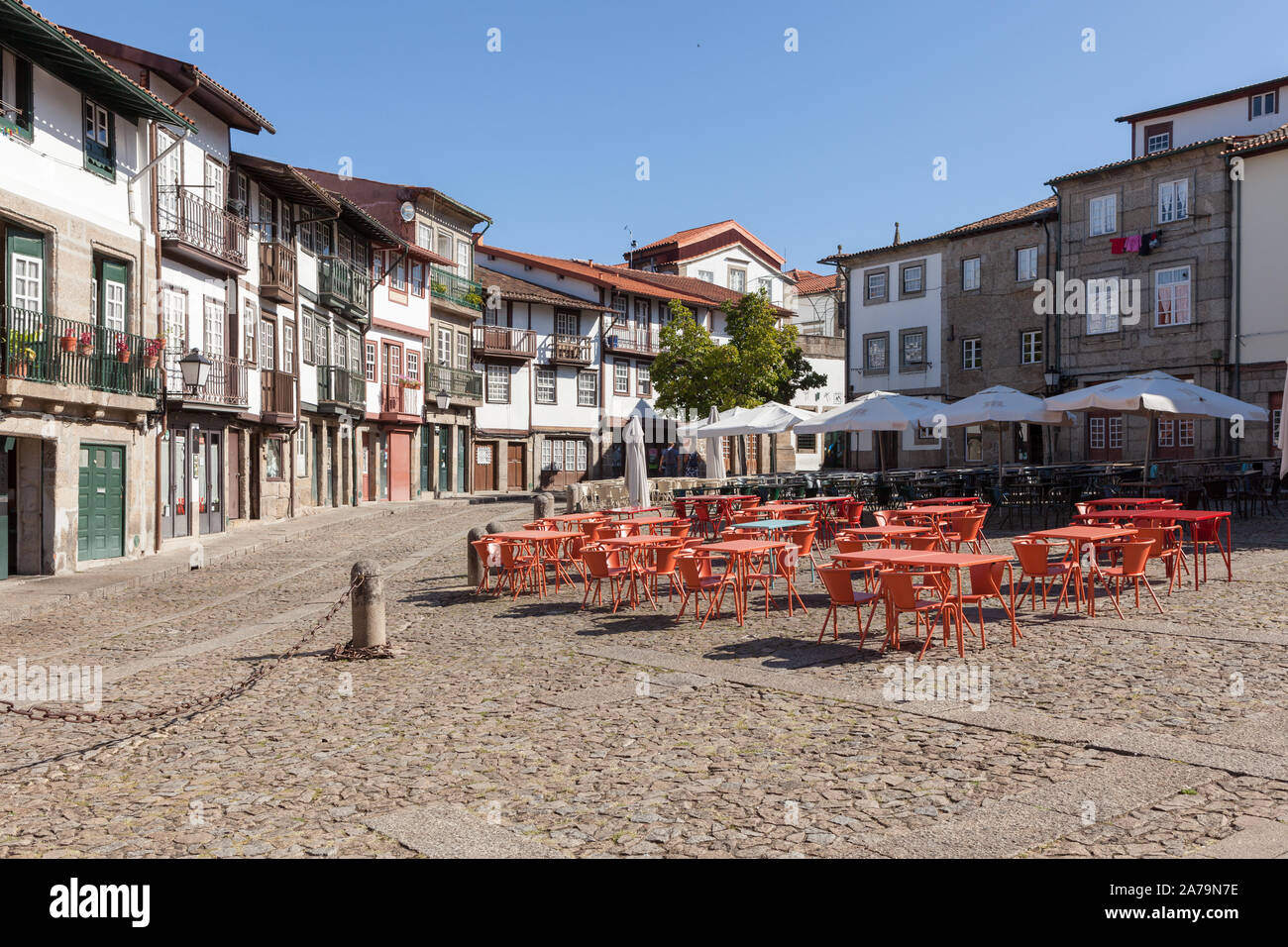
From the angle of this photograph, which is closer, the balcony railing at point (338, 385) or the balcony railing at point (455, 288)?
the balcony railing at point (338, 385)

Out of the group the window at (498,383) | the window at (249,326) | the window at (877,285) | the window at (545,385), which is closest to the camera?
the window at (249,326)

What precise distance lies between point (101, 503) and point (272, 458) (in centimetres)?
1050

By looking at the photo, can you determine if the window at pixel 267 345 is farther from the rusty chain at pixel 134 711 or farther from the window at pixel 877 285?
the window at pixel 877 285

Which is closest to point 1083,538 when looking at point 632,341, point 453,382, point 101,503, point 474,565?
point 474,565

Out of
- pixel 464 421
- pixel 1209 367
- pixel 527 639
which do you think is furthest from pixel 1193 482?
pixel 464 421

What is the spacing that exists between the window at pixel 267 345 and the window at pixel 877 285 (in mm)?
24694

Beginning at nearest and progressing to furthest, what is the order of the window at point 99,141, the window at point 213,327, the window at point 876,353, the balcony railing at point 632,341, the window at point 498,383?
the window at point 99,141 → the window at point 213,327 → the window at point 876,353 → the window at point 498,383 → the balcony railing at point 632,341

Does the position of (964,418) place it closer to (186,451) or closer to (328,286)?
(186,451)

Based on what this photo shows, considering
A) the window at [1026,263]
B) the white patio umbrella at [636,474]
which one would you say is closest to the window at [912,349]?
the window at [1026,263]

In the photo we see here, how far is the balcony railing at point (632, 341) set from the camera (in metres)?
52.6

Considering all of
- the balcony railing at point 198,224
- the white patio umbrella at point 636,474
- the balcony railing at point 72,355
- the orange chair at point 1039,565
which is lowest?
the orange chair at point 1039,565

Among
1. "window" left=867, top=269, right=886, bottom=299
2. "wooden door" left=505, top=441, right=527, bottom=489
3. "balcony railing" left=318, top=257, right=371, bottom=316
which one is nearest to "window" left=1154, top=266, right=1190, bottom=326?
"window" left=867, top=269, right=886, bottom=299

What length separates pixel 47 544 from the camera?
677 inches

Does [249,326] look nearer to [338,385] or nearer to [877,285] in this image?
[338,385]
